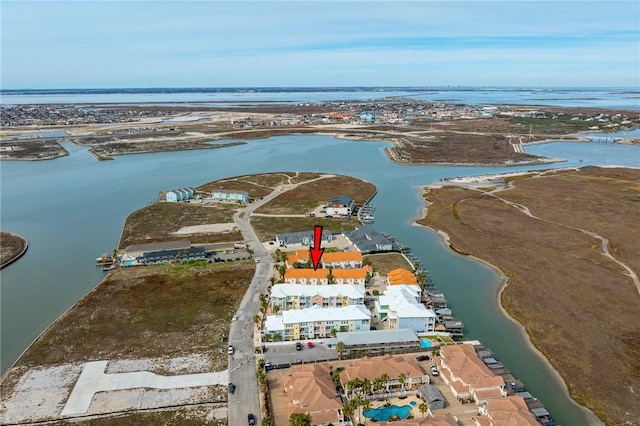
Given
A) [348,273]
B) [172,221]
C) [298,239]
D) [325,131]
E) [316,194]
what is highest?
[325,131]

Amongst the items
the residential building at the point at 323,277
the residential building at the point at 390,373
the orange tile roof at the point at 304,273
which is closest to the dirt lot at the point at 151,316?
the orange tile roof at the point at 304,273

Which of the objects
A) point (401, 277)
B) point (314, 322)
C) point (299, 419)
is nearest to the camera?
point (299, 419)

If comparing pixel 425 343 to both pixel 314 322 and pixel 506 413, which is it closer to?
pixel 314 322

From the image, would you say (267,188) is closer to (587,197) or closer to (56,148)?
(587,197)

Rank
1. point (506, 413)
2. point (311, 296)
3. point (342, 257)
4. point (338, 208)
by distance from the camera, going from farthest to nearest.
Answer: point (338, 208)
point (342, 257)
point (311, 296)
point (506, 413)

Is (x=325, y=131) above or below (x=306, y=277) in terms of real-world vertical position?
above

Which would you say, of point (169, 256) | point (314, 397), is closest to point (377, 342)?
point (314, 397)

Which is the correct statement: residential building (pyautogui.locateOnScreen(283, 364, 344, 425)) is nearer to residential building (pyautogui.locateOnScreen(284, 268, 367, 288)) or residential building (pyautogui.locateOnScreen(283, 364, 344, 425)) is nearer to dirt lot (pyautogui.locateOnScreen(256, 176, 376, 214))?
residential building (pyautogui.locateOnScreen(284, 268, 367, 288))
